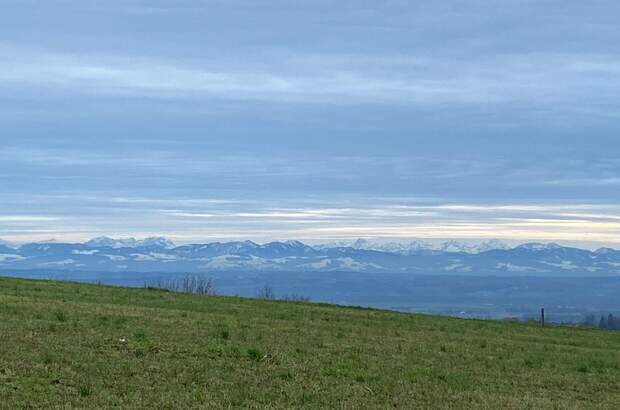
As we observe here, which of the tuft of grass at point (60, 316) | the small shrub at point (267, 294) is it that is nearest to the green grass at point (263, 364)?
the tuft of grass at point (60, 316)

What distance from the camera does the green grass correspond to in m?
17.3

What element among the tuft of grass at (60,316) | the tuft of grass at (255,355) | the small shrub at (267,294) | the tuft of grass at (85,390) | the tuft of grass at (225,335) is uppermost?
the small shrub at (267,294)

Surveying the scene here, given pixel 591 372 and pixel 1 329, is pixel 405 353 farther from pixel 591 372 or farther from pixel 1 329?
pixel 1 329

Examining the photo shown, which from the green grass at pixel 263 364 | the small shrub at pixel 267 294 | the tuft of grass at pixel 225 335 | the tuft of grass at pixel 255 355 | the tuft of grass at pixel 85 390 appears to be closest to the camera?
the tuft of grass at pixel 85 390

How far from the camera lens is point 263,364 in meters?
21.2

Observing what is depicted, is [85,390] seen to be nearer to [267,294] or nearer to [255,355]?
[255,355]

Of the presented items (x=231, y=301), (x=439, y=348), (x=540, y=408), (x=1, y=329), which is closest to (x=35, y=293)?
(x=231, y=301)

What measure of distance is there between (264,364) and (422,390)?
12.3 ft

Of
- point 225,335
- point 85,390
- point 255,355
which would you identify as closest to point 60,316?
point 225,335

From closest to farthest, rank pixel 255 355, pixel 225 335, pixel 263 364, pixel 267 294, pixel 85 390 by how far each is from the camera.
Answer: pixel 85 390
pixel 263 364
pixel 255 355
pixel 225 335
pixel 267 294

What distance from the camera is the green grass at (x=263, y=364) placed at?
17.3 meters

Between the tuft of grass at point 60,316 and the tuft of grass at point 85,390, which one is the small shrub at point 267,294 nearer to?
the tuft of grass at point 60,316

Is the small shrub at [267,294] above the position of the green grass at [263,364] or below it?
above

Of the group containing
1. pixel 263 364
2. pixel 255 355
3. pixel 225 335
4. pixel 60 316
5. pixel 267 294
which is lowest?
pixel 263 364
